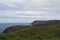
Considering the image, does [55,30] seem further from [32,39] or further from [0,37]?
[0,37]

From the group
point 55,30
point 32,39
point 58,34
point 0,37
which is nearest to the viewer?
point 0,37

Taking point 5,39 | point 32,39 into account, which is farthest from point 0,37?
point 32,39

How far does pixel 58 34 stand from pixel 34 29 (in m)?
5.09

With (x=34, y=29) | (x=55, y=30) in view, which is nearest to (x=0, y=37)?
(x=34, y=29)

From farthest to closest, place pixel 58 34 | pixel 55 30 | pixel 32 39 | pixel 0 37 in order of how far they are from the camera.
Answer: pixel 55 30 → pixel 58 34 → pixel 32 39 → pixel 0 37

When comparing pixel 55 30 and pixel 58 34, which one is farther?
pixel 55 30

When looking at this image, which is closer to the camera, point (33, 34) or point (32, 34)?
point (33, 34)

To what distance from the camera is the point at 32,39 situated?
2853cm

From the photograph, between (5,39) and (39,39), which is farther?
(39,39)

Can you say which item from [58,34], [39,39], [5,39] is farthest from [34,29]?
[5,39]

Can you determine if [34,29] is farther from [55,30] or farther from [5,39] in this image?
[5,39]

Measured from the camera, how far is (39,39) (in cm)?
2881

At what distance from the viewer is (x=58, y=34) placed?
38781 mm

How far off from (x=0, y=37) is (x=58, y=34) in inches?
656
